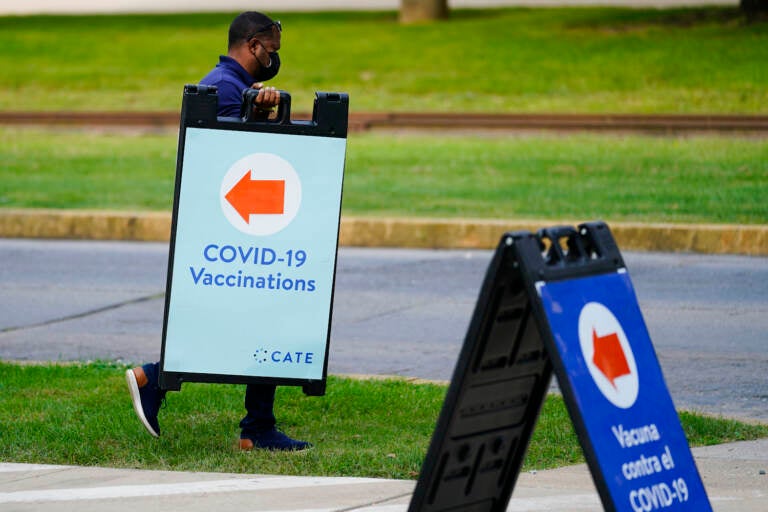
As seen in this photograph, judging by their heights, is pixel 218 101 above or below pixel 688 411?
above

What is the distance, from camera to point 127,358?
8641 millimetres

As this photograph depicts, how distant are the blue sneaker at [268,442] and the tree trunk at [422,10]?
3490cm

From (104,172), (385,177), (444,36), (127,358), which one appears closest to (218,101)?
(127,358)

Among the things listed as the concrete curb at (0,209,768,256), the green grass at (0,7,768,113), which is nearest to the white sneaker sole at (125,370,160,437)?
the concrete curb at (0,209,768,256)

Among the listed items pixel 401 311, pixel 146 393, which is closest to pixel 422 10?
pixel 401 311

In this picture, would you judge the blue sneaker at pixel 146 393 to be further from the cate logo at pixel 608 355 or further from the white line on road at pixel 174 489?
the cate logo at pixel 608 355

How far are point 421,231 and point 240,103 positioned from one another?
7.89 m

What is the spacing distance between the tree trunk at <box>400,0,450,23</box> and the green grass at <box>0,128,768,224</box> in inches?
746

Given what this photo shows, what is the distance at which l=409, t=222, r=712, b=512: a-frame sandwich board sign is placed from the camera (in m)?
3.90

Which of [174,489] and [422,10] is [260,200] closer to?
[174,489]

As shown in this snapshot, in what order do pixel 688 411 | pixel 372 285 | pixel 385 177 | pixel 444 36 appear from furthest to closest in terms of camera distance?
1. pixel 444 36
2. pixel 385 177
3. pixel 372 285
4. pixel 688 411

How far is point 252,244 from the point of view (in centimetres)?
585

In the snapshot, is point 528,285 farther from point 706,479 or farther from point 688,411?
point 688,411

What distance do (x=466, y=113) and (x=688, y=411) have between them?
17427 mm
